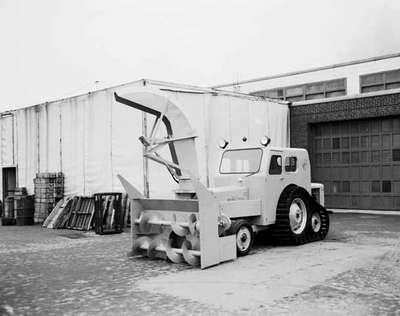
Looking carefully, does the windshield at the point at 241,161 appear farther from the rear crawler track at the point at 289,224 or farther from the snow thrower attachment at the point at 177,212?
the snow thrower attachment at the point at 177,212

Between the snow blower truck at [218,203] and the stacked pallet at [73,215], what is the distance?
5.85 metres

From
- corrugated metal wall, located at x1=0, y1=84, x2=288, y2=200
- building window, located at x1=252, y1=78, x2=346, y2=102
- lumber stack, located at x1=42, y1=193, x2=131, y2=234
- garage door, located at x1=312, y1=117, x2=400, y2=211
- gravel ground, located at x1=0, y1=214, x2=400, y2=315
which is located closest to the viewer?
gravel ground, located at x1=0, y1=214, x2=400, y2=315

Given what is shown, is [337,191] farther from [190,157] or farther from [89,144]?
[190,157]

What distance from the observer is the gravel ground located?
5945 millimetres

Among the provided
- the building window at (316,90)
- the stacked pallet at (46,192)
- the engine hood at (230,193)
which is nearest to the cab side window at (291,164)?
the engine hood at (230,193)

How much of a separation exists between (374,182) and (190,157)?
1103 cm

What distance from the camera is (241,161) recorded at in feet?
35.2

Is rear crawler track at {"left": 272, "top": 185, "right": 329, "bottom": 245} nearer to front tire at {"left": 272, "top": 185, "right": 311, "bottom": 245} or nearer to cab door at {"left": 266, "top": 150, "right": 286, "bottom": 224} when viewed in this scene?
front tire at {"left": 272, "top": 185, "right": 311, "bottom": 245}

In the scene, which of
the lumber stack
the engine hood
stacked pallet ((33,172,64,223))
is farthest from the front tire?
stacked pallet ((33,172,64,223))

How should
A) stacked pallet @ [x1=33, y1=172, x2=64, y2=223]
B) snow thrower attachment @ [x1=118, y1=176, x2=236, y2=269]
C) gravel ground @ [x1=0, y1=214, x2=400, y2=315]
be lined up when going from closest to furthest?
gravel ground @ [x1=0, y1=214, x2=400, y2=315]
snow thrower attachment @ [x1=118, y1=176, x2=236, y2=269]
stacked pallet @ [x1=33, y1=172, x2=64, y2=223]

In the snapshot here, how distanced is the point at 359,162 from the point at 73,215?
10689 millimetres

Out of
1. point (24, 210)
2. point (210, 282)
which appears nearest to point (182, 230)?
point (210, 282)

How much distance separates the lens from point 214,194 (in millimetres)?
9211

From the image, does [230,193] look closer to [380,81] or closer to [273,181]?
[273,181]
